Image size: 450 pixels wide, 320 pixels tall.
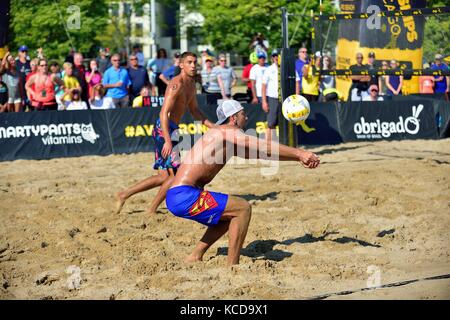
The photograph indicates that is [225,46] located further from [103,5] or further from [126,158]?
[126,158]

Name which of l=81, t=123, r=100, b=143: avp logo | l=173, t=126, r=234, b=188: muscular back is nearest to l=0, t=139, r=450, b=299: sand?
l=173, t=126, r=234, b=188: muscular back

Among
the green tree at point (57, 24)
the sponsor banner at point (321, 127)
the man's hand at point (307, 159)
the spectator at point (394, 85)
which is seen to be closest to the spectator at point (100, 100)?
the sponsor banner at point (321, 127)

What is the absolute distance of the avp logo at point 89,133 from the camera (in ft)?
47.9

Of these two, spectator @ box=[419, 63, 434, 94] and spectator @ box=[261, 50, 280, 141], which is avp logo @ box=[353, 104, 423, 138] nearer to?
spectator @ box=[261, 50, 280, 141]

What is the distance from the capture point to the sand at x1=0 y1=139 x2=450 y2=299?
610cm

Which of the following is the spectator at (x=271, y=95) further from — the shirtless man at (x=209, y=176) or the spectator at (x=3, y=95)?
the shirtless man at (x=209, y=176)

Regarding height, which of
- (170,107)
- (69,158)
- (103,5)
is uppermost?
(103,5)

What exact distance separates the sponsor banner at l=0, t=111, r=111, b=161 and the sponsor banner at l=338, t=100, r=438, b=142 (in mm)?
4871

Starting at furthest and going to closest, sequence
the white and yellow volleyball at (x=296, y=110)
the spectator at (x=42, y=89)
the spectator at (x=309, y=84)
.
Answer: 1. the spectator at (x=42, y=89)
2. the spectator at (x=309, y=84)
3. the white and yellow volleyball at (x=296, y=110)

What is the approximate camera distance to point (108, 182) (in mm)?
11484

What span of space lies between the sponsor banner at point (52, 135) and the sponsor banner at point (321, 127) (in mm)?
3962

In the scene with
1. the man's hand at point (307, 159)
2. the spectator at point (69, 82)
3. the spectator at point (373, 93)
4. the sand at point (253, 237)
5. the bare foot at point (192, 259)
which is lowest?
the sand at point (253, 237)
